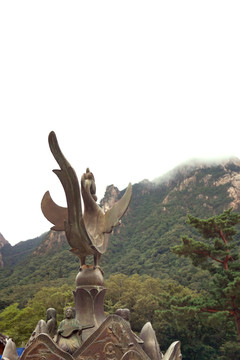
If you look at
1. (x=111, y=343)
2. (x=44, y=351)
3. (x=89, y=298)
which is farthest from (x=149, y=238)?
(x=44, y=351)

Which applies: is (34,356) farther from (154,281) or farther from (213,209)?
(213,209)

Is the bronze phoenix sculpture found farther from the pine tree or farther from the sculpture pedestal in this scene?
the pine tree

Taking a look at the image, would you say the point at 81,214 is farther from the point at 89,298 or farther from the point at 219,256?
the point at 219,256

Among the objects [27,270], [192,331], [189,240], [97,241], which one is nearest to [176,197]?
[27,270]

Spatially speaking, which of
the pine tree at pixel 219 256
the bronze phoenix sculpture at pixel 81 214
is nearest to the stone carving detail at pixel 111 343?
the bronze phoenix sculpture at pixel 81 214

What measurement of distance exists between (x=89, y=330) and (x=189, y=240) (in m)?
11.4

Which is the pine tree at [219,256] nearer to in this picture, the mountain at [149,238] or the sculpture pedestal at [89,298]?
the sculpture pedestal at [89,298]

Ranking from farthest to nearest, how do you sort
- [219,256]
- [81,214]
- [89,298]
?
[219,256], [81,214], [89,298]

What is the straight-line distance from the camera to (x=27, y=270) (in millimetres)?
46469

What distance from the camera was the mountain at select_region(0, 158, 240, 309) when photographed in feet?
127

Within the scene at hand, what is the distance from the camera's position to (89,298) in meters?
4.88

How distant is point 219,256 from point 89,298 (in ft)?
38.8

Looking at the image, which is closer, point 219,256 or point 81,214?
point 81,214

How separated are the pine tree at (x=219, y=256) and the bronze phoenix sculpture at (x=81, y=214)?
10172 millimetres
